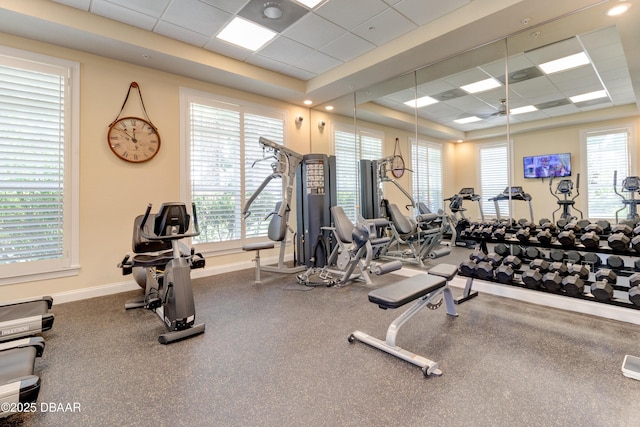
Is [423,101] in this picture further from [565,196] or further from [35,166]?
[35,166]

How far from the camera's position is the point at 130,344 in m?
2.34

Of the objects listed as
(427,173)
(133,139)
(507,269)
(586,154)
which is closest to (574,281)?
(507,269)

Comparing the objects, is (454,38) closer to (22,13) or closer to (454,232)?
(454,232)

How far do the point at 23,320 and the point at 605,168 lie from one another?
6303 millimetres

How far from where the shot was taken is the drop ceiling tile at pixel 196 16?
3.01 metres

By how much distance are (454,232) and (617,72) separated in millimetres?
2958

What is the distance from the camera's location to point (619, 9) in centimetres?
276

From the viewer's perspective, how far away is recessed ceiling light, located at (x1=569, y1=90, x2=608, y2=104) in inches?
155

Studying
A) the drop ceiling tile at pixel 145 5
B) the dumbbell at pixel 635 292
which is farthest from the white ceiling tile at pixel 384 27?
the dumbbell at pixel 635 292

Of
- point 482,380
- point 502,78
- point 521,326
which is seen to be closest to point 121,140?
point 482,380

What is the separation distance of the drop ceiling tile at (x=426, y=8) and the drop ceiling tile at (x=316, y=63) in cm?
130

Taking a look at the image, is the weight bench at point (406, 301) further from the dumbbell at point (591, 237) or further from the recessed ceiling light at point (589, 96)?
the recessed ceiling light at point (589, 96)

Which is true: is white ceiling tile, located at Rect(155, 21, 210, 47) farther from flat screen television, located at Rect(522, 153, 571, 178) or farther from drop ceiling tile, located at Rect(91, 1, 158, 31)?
flat screen television, located at Rect(522, 153, 571, 178)

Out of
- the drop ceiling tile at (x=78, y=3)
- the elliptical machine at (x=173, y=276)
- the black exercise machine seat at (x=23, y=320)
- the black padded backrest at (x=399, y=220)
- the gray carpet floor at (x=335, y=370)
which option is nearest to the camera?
the gray carpet floor at (x=335, y=370)
